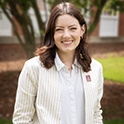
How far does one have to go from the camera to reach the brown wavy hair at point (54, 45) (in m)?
1.96

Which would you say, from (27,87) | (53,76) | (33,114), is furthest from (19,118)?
(53,76)

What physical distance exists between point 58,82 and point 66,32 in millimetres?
408

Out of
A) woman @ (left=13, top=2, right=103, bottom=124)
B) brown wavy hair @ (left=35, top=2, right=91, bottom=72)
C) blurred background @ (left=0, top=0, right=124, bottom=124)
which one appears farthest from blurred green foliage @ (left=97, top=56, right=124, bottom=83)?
woman @ (left=13, top=2, right=103, bottom=124)

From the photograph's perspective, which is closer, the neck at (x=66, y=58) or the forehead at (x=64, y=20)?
the forehead at (x=64, y=20)

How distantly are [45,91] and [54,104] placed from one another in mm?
123

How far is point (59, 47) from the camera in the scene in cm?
200

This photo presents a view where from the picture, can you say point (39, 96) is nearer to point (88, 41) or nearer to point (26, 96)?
point (26, 96)

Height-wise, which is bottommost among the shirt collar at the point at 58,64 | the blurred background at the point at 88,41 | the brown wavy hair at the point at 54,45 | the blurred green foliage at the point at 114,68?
the blurred green foliage at the point at 114,68

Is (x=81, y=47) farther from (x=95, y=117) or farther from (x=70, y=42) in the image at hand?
(x=95, y=117)

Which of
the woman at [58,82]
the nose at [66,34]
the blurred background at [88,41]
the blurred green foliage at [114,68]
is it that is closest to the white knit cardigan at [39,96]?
the woman at [58,82]

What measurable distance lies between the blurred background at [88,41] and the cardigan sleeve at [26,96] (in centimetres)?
138

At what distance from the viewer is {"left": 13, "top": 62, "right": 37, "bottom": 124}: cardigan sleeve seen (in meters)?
1.90

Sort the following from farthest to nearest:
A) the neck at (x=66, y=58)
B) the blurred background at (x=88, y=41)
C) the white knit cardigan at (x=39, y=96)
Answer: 1. the blurred background at (x=88, y=41)
2. the neck at (x=66, y=58)
3. the white knit cardigan at (x=39, y=96)

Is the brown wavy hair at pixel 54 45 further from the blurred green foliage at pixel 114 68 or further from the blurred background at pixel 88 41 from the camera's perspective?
the blurred green foliage at pixel 114 68
